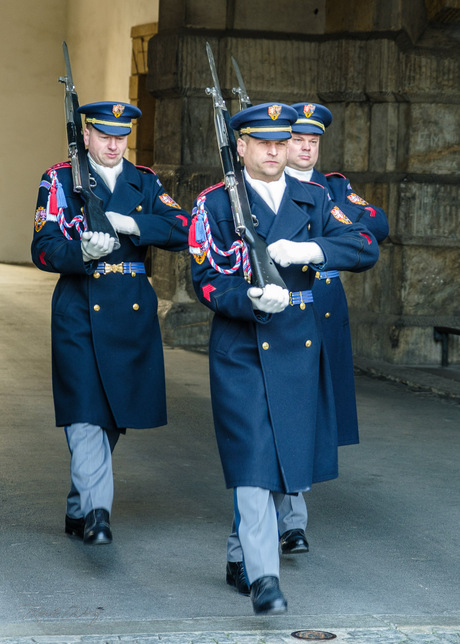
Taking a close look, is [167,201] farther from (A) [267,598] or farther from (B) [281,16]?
(B) [281,16]

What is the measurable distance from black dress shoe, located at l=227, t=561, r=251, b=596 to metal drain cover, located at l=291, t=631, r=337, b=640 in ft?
1.42

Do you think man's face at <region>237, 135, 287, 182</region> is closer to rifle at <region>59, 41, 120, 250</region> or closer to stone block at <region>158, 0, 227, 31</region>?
rifle at <region>59, 41, 120, 250</region>

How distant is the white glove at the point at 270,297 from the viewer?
3.90 meters

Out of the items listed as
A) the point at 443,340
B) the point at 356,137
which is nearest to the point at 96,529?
the point at 443,340

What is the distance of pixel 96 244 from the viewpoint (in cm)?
469

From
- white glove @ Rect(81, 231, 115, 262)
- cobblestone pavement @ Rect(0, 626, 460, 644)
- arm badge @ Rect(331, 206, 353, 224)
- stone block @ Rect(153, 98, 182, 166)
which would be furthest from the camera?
stone block @ Rect(153, 98, 182, 166)

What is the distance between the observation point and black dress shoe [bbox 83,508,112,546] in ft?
16.0

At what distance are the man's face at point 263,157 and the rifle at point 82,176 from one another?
78cm

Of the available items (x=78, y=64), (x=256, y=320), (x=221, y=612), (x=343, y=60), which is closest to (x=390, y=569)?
(x=221, y=612)

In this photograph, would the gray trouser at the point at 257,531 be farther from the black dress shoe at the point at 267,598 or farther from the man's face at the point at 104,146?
the man's face at the point at 104,146

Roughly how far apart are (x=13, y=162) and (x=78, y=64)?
1884 mm

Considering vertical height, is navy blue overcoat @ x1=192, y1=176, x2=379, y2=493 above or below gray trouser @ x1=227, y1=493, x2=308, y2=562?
above

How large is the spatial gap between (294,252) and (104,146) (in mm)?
1315

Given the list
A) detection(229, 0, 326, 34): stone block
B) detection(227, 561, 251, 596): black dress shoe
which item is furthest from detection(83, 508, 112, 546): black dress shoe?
detection(229, 0, 326, 34): stone block
